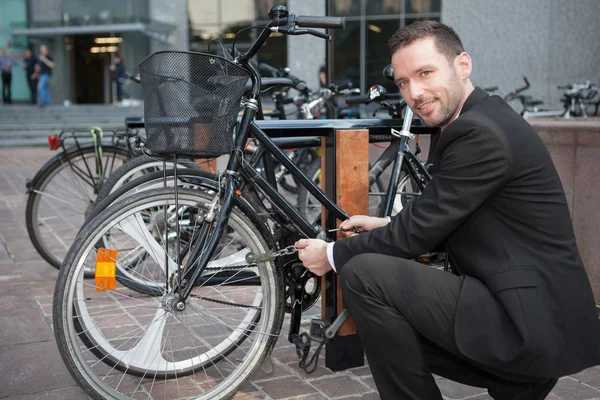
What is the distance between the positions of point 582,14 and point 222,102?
22.4 meters

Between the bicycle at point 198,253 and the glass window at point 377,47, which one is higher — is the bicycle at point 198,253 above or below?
below

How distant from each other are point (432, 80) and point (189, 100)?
37.0 inches

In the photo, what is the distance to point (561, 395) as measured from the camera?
337cm

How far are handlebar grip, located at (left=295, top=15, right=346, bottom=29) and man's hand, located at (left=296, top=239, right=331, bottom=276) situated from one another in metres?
0.97

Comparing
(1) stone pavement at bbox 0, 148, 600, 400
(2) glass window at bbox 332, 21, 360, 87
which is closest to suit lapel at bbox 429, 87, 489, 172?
(1) stone pavement at bbox 0, 148, 600, 400

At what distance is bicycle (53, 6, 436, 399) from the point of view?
2.85 m

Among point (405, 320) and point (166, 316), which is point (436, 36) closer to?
point (405, 320)

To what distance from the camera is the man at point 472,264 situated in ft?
7.77

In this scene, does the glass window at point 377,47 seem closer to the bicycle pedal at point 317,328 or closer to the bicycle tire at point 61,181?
the bicycle tire at point 61,181

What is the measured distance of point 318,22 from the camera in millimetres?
3189

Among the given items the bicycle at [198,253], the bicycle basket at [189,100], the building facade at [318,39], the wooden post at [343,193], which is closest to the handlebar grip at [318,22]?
the bicycle at [198,253]

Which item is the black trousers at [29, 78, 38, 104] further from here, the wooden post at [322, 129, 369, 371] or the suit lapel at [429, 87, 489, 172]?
the suit lapel at [429, 87, 489, 172]

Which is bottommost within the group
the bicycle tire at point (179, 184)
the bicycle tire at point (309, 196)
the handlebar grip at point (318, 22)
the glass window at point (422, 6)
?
the bicycle tire at point (309, 196)

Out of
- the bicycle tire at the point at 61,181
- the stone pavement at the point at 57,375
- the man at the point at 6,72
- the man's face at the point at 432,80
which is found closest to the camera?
the man's face at the point at 432,80
